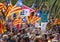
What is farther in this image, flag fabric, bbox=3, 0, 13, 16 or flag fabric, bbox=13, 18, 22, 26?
flag fabric, bbox=3, 0, 13, 16

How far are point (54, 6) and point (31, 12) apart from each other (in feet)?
28.0

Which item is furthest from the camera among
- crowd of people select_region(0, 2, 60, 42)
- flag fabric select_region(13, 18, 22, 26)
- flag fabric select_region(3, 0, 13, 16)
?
flag fabric select_region(3, 0, 13, 16)

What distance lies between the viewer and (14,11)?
16297mm

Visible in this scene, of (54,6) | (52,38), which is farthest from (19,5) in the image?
(54,6)

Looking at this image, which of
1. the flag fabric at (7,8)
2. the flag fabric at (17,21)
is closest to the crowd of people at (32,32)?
the flag fabric at (17,21)

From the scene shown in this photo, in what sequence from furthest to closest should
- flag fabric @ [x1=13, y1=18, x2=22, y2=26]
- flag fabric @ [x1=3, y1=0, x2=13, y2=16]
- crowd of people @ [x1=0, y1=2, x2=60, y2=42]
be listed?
1. flag fabric @ [x1=3, y1=0, x2=13, y2=16]
2. flag fabric @ [x1=13, y1=18, x2=22, y2=26]
3. crowd of people @ [x1=0, y1=2, x2=60, y2=42]

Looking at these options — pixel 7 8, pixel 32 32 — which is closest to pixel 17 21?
pixel 7 8

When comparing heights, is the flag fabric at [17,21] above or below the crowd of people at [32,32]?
below

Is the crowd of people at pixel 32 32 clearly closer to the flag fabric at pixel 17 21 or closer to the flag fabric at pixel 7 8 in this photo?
the flag fabric at pixel 17 21

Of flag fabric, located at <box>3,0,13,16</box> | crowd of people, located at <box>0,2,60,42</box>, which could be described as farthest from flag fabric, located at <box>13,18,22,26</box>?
flag fabric, located at <box>3,0,13,16</box>

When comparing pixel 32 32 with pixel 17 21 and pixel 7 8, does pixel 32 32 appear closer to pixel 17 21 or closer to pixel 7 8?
pixel 17 21

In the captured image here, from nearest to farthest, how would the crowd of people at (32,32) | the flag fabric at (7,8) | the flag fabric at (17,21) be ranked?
the crowd of people at (32,32)
the flag fabric at (17,21)
the flag fabric at (7,8)

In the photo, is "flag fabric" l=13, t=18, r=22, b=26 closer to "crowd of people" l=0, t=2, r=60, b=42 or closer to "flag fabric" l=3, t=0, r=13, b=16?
"crowd of people" l=0, t=2, r=60, b=42

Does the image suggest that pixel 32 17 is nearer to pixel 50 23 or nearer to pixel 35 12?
pixel 35 12
